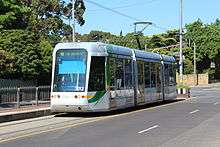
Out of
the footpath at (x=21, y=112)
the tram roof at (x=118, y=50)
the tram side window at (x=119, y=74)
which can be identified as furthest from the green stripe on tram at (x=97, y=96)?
the footpath at (x=21, y=112)

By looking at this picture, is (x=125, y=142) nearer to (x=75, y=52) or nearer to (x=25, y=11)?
(x=75, y=52)

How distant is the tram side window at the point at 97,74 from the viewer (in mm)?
24953

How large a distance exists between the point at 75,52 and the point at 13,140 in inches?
377

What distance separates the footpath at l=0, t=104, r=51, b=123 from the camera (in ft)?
76.3

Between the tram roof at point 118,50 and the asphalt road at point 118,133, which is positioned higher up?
the tram roof at point 118,50

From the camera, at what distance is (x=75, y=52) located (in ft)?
83.1

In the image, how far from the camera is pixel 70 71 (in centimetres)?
2508

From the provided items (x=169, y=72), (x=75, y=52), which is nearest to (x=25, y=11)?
(x=169, y=72)

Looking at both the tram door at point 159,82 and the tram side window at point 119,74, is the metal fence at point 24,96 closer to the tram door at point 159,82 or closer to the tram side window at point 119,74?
the tram side window at point 119,74

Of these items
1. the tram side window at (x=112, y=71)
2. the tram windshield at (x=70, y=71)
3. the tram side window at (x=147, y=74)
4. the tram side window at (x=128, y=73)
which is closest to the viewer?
the tram windshield at (x=70, y=71)

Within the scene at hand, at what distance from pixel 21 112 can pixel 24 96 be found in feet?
8.38

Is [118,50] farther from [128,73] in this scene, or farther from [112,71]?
[128,73]

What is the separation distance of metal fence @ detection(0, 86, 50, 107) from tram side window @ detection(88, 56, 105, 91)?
3836 mm

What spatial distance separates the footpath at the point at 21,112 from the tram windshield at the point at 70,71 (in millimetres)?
1569
